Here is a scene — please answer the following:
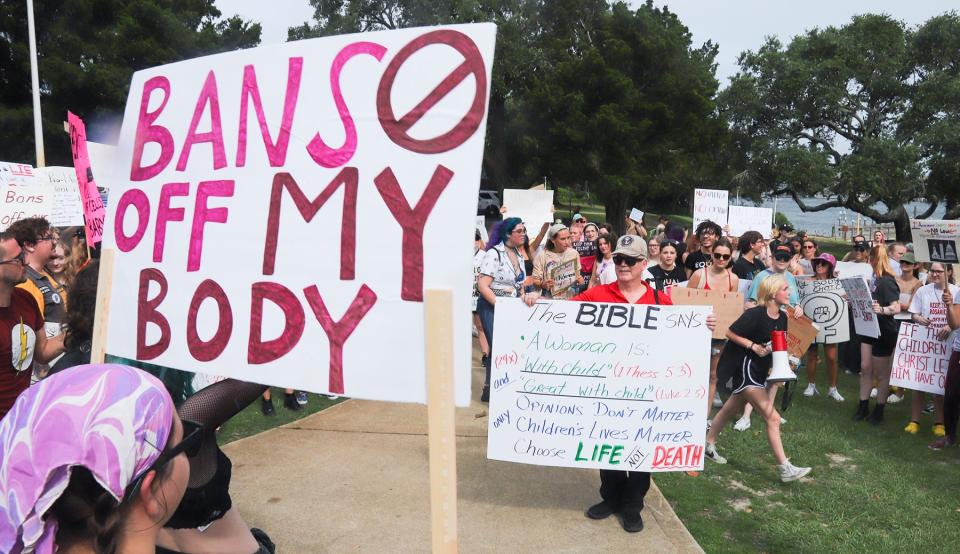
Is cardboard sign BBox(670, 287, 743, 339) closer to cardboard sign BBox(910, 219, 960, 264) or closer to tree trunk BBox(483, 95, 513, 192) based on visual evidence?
cardboard sign BBox(910, 219, 960, 264)

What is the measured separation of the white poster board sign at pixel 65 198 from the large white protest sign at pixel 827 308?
869 cm

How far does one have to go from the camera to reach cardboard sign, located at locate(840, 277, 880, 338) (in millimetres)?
7355

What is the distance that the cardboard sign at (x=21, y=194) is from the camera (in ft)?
26.5

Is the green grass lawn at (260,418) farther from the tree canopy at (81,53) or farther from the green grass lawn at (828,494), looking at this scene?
the tree canopy at (81,53)

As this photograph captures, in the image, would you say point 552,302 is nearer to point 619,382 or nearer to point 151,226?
point 619,382

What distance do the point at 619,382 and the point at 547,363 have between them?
1.40ft

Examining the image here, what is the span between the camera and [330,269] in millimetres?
2123

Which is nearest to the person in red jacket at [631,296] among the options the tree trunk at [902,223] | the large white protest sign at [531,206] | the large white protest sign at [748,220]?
the large white protest sign at [531,206]

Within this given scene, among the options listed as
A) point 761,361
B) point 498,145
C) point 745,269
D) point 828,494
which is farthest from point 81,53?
point 828,494

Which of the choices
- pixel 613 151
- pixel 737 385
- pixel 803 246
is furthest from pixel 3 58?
pixel 737 385

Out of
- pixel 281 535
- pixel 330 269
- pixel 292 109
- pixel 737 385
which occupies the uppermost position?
pixel 292 109

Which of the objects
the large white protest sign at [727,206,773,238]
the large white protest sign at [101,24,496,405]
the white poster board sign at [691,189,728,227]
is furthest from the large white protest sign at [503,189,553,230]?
the large white protest sign at [101,24,496,405]

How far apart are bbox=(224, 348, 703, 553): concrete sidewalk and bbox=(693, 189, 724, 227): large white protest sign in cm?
918

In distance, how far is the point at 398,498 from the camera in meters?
4.88
